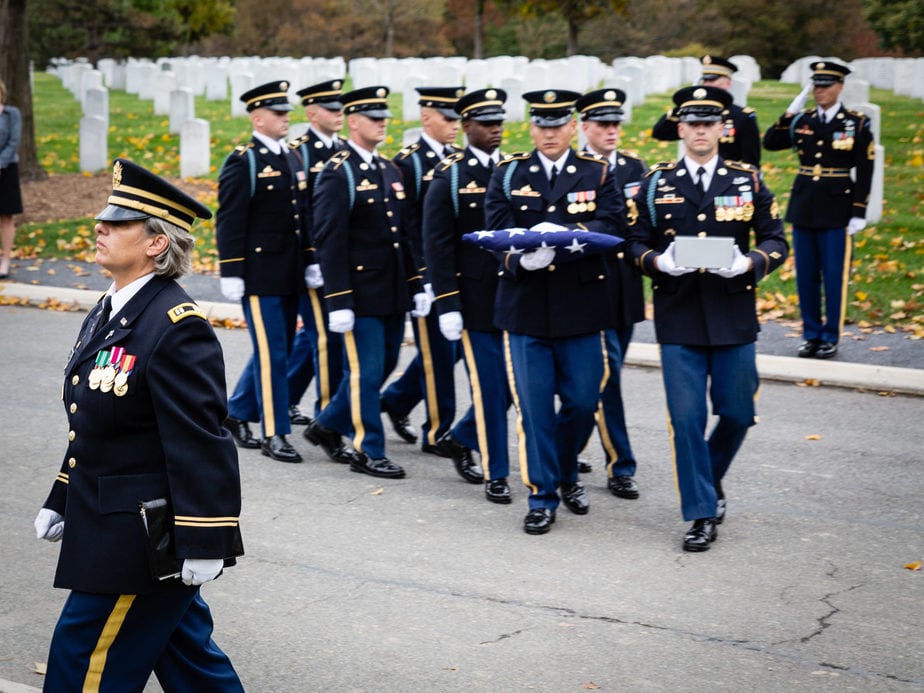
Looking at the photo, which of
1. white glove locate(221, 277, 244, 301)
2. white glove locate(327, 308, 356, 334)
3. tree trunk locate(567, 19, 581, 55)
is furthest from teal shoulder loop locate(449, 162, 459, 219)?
tree trunk locate(567, 19, 581, 55)

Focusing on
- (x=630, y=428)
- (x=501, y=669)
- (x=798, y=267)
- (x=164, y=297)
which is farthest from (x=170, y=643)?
(x=798, y=267)

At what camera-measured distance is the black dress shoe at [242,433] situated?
835 centimetres

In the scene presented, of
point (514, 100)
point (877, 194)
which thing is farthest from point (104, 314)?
point (514, 100)

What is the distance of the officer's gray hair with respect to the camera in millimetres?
3863

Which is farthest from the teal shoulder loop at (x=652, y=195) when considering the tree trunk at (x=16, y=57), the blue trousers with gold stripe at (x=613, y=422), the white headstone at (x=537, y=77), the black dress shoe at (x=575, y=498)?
the white headstone at (x=537, y=77)

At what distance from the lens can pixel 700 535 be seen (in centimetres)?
639

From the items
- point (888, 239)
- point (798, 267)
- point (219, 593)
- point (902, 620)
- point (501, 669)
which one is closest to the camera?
point (501, 669)

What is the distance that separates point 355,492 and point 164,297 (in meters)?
3.73

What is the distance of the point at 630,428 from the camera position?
→ 28.7 feet

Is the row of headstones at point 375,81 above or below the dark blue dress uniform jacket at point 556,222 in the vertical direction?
above

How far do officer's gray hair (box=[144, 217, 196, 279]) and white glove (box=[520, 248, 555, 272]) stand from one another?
9.55ft

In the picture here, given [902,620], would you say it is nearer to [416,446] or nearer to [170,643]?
[170,643]

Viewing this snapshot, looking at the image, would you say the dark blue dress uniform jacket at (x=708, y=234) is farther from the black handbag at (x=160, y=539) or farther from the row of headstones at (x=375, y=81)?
the row of headstones at (x=375, y=81)

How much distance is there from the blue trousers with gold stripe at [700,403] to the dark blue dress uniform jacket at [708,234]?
97 millimetres
